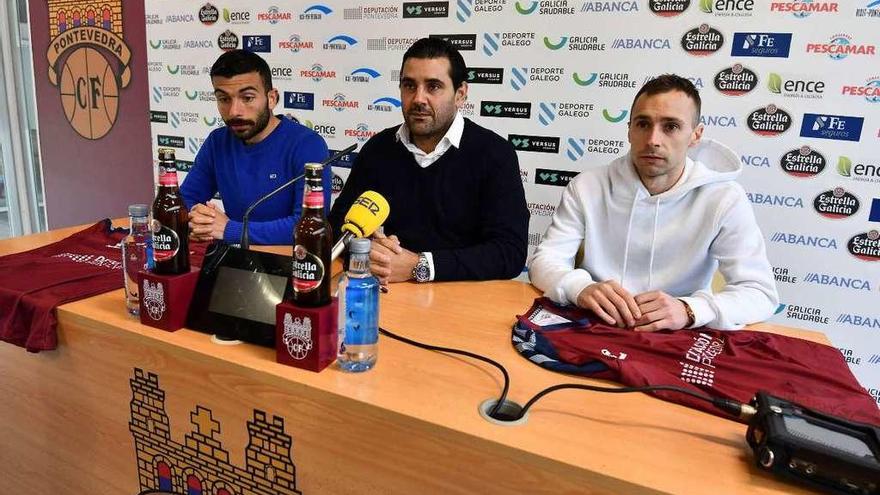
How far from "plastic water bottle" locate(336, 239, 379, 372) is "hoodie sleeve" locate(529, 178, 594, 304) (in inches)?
22.3

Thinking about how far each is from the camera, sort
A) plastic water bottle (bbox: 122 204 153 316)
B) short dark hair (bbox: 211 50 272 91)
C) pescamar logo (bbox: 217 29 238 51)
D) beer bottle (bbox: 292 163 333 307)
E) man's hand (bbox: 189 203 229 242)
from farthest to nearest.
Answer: pescamar logo (bbox: 217 29 238 51)
short dark hair (bbox: 211 50 272 91)
man's hand (bbox: 189 203 229 242)
plastic water bottle (bbox: 122 204 153 316)
beer bottle (bbox: 292 163 333 307)

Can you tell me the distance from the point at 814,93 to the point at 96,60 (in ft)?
14.6

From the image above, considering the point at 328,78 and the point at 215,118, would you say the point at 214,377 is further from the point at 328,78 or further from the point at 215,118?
the point at 215,118

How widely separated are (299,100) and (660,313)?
2.75 metres

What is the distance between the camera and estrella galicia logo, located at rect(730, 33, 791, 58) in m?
2.29

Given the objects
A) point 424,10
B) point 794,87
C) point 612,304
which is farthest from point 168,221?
point 794,87

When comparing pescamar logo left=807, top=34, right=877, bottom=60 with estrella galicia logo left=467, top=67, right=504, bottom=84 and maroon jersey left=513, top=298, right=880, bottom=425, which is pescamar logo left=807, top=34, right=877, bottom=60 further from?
maroon jersey left=513, top=298, right=880, bottom=425

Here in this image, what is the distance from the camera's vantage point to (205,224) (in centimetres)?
178

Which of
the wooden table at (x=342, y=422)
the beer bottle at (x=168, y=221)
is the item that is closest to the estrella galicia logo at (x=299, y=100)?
the wooden table at (x=342, y=422)

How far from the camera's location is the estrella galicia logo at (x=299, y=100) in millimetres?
3307

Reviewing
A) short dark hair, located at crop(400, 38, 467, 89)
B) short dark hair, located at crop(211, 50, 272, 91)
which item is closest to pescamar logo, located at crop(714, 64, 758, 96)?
short dark hair, located at crop(400, 38, 467, 89)

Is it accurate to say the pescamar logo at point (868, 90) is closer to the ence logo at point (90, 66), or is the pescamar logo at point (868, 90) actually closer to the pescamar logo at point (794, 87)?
the pescamar logo at point (794, 87)

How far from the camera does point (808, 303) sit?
7.99ft

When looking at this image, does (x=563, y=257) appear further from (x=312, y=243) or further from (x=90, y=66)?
(x=90, y=66)
